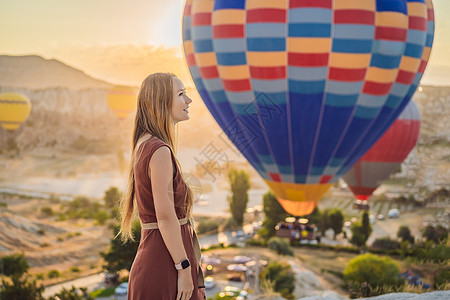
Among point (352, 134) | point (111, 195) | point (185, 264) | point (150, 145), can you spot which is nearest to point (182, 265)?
point (185, 264)

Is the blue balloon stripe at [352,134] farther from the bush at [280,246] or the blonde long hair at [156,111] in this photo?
the bush at [280,246]

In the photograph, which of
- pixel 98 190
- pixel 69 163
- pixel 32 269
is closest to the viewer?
pixel 32 269

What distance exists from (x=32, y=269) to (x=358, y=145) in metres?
13.8

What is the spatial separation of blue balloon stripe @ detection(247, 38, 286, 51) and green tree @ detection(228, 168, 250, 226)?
48.4 ft

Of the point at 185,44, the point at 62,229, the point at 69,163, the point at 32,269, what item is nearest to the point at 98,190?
the point at 69,163

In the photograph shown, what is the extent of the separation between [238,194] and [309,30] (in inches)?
606

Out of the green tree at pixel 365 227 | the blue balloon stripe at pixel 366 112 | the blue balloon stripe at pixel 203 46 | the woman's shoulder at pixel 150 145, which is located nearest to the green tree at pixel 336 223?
the green tree at pixel 365 227

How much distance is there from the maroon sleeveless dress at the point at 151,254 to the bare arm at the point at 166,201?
0.17 feet

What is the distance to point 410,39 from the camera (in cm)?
587

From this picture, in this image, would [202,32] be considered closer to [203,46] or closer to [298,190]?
[203,46]

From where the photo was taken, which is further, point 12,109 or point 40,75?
point 40,75

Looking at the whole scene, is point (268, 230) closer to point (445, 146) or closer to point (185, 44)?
point (185, 44)

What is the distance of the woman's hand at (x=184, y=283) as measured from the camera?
5.42ft

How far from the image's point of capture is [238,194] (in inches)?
808
